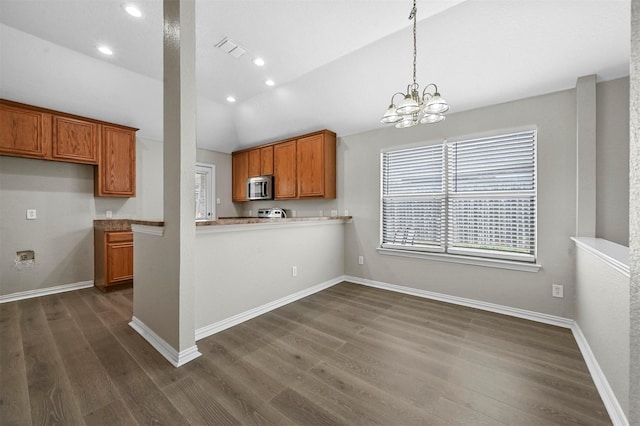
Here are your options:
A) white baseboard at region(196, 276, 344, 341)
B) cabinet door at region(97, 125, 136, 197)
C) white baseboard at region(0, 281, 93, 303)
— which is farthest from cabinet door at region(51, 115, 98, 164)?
white baseboard at region(196, 276, 344, 341)

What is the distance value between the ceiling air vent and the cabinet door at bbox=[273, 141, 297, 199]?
1.84m

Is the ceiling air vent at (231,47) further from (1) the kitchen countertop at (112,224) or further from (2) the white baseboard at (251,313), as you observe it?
(2) the white baseboard at (251,313)

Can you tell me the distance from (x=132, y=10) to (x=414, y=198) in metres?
3.78

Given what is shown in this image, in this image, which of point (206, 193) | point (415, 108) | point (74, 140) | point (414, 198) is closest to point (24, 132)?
point (74, 140)

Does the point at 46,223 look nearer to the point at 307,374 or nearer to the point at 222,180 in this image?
the point at 222,180

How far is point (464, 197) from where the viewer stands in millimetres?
3383

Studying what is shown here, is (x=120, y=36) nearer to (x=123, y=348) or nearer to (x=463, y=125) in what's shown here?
(x=123, y=348)

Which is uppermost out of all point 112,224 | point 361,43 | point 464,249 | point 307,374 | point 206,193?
point 361,43

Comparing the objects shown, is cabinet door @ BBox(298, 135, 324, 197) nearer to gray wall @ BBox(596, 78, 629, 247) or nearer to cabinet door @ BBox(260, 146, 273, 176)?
cabinet door @ BBox(260, 146, 273, 176)

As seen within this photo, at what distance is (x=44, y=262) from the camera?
12.2 ft

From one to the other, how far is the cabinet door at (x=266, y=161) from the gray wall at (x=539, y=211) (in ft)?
7.38

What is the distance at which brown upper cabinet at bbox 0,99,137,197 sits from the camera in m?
3.29

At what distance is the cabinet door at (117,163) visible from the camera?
13.2ft

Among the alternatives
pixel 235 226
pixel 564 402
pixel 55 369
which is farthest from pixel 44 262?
pixel 564 402
